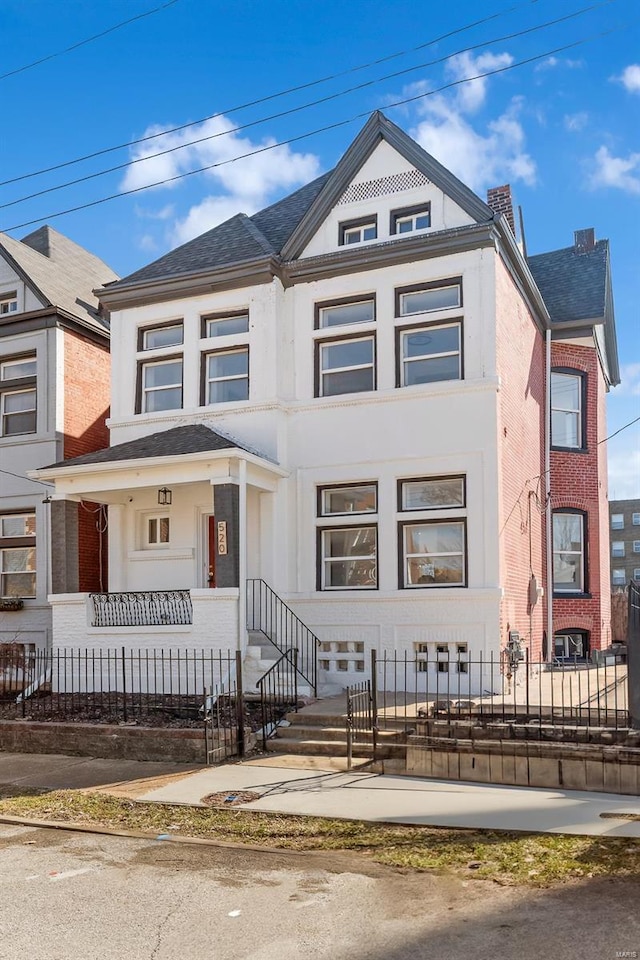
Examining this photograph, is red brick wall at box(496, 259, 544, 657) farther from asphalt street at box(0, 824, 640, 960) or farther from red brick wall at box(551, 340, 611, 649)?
asphalt street at box(0, 824, 640, 960)

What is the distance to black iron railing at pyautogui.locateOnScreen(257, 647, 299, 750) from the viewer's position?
12484 millimetres

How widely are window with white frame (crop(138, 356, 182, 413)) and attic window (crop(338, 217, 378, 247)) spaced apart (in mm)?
4013

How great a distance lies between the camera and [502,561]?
15258 millimetres

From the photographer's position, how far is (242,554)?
1516 centimetres

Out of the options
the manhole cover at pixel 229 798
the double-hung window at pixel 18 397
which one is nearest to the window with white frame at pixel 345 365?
the double-hung window at pixel 18 397

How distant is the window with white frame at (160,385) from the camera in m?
17.9

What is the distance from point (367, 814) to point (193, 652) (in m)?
6.98

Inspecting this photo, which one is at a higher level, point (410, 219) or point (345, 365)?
point (410, 219)

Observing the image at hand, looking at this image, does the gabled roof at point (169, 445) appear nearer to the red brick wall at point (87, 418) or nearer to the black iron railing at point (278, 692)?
the red brick wall at point (87, 418)

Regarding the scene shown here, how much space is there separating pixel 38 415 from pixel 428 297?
29.4 feet

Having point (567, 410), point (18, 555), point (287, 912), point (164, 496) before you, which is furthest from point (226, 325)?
point (287, 912)

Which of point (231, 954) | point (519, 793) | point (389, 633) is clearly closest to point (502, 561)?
point (389, 633)

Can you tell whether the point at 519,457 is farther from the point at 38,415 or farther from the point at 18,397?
the point at 18,397

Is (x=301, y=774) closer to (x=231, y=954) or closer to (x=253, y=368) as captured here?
(x=231, y=954)
